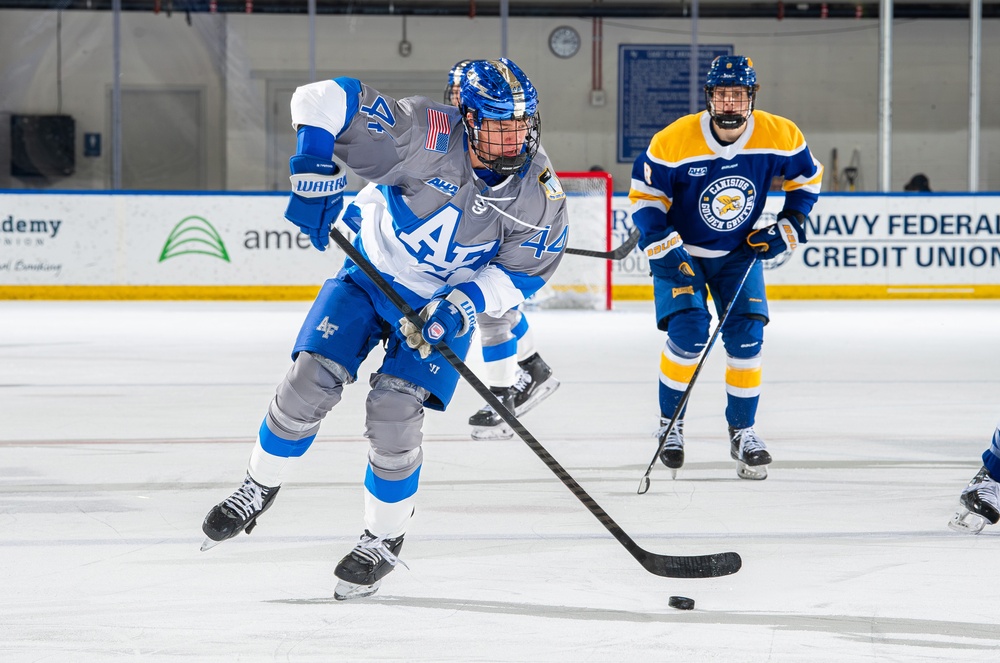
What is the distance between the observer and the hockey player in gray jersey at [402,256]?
226cm

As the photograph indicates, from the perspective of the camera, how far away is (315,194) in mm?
2268

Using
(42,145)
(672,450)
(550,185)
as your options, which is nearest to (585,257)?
(672,450)

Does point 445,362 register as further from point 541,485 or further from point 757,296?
point 757,296

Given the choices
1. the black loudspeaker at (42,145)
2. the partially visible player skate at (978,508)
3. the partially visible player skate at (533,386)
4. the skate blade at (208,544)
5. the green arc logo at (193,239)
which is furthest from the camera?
the black loudspeaker at (42,145)

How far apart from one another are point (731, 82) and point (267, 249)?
20.9 feet

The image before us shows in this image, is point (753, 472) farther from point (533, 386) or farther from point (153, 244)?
point (153, 244)

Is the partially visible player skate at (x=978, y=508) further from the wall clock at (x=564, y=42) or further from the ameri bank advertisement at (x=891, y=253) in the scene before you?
the wall clock at (x=564, y=42)

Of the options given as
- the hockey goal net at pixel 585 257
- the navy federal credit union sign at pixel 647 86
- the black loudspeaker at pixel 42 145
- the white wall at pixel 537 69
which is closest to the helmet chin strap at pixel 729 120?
the hockey goal net at pixel 585 257

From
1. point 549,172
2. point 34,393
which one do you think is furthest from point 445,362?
point 34,393

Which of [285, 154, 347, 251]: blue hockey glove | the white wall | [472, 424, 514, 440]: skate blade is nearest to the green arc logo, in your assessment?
the white wall

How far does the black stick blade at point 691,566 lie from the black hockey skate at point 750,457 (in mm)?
946

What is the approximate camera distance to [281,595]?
217 centimetres

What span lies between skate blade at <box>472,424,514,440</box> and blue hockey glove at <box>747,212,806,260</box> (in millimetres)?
1006

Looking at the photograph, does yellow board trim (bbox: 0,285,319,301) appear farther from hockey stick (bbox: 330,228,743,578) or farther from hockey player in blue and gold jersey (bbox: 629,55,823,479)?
hockey stick (bbox: 330,228,743,578)
